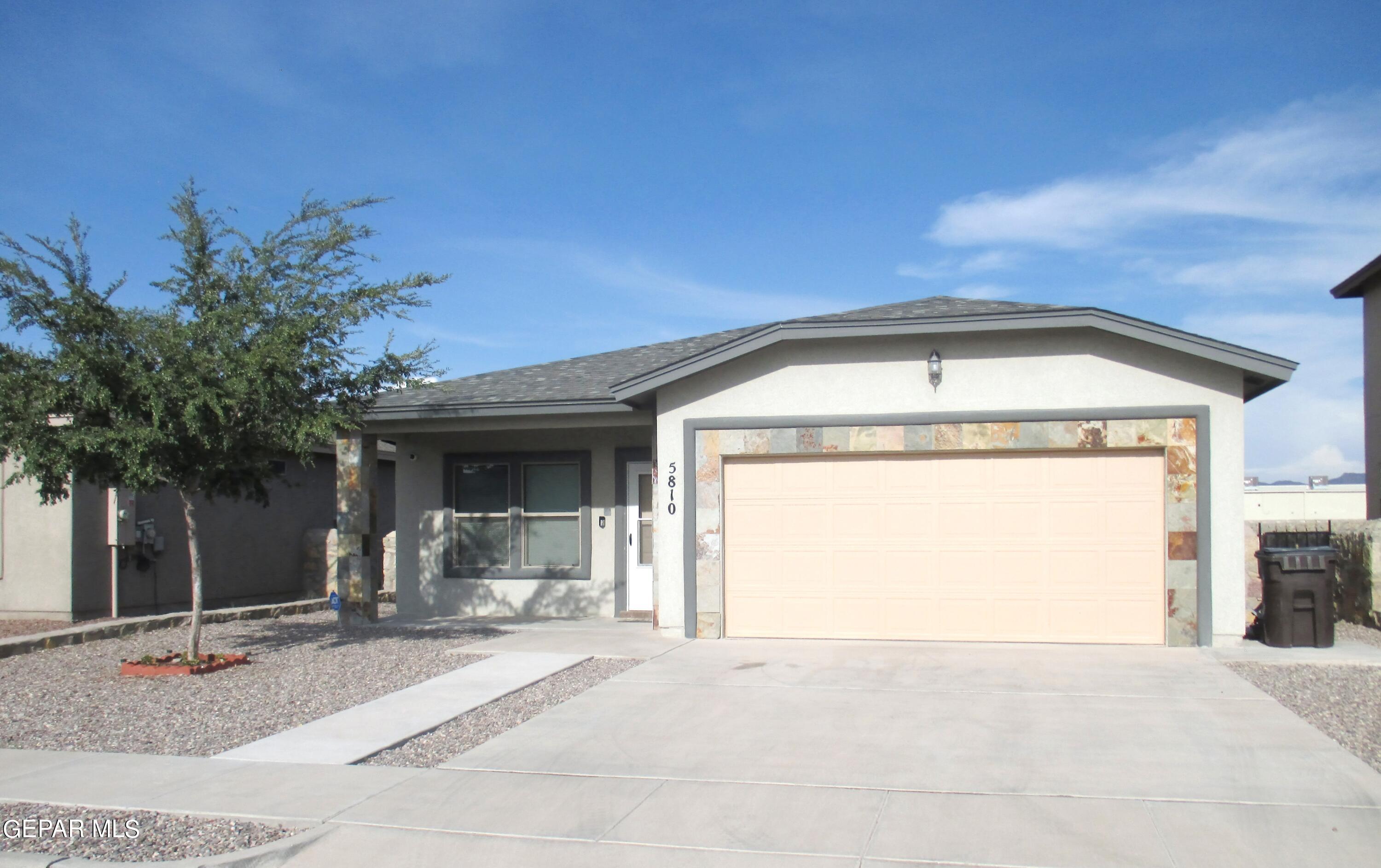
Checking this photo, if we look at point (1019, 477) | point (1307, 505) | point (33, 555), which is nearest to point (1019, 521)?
point (1019, 477)

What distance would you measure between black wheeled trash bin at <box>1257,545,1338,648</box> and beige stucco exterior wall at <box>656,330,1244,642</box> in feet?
1.10

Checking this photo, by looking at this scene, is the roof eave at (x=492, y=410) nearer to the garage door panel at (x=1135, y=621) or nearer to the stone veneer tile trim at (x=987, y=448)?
the stone veneer tile trim at (x=987, y=448)

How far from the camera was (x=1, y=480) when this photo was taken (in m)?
15.1

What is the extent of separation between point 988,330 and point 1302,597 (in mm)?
4058

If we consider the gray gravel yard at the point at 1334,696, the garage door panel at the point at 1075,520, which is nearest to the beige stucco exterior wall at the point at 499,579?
the garage door panel at the point at 1075,520

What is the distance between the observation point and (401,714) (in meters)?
8.59

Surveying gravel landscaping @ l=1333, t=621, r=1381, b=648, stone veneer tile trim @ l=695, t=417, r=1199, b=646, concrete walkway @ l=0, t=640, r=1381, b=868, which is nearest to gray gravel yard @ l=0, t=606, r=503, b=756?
concrete walkway @ l=0, t=640, r=1381, b=868

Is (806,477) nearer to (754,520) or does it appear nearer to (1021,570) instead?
(754,520)

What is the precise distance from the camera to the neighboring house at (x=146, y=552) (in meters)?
15.2

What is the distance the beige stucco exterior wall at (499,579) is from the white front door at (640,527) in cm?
22

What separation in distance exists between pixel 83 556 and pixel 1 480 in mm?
1481

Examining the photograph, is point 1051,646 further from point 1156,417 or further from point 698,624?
point 698,624

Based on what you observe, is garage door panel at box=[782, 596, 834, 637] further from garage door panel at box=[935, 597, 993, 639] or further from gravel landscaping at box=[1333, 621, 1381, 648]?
gravel landscaping at box=[1333, 621, 1381, 648]

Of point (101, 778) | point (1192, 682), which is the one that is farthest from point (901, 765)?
point (101, 778)
